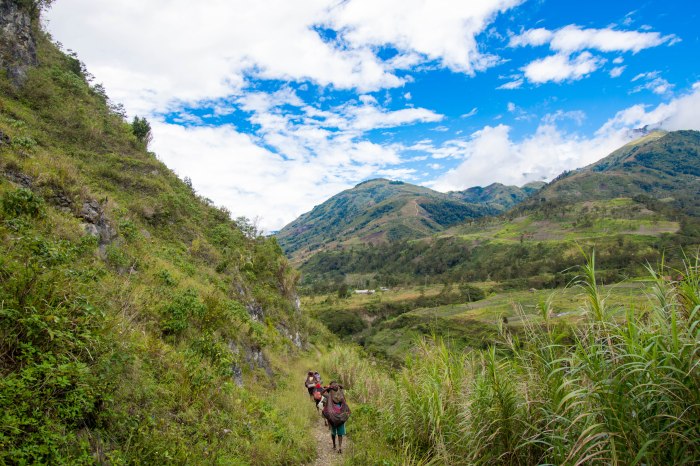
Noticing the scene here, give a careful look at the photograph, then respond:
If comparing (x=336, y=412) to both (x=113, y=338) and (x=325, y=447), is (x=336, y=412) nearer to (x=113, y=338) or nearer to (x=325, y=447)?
(x=325, y=447)

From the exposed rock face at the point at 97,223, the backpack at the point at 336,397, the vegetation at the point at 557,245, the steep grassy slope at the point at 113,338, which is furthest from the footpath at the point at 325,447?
the vegetation at the point at 557,245

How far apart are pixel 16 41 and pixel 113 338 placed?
26595mm

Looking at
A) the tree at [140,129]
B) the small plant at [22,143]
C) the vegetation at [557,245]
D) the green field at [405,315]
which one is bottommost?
the green field at [405,315]

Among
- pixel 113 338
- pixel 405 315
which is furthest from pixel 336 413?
pixel 405 315

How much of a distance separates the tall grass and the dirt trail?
1.98 meters

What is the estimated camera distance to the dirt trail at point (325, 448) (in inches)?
327

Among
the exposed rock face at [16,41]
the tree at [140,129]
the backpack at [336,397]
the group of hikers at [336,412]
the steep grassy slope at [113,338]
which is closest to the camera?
the steep grassy slope at [113,338]

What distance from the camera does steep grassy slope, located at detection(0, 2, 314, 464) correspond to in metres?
4.01

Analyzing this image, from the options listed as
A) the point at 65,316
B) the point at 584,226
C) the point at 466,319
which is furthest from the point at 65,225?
the point at 584,226

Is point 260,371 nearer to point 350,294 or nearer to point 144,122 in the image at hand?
point 144,122

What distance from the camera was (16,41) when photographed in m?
21.4

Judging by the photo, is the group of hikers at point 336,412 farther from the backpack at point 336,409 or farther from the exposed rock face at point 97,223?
the exposed rock face at point 97,223

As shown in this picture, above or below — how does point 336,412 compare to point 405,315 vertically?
above

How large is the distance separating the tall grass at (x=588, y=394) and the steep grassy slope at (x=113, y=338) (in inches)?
142
